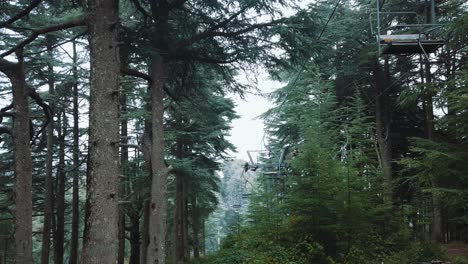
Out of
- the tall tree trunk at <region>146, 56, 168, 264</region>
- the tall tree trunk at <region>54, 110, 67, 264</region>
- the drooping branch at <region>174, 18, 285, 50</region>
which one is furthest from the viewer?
the tall tree trunk at <region>54, 110, 67, 264</region>

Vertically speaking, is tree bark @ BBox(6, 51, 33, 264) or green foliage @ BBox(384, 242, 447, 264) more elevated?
tree bark @ BBox(6, 51, 33, 264)

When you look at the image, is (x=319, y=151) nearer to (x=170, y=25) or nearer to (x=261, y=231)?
(x=261, y=231)

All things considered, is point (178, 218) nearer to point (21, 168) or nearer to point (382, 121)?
point (382, 121)

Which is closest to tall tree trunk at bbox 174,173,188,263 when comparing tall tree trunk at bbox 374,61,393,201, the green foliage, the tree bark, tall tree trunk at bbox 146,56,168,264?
tall tree trunk at bbox 146,56,168,264

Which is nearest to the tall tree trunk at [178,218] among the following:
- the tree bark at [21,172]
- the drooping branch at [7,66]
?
the tree bark at [21,172]

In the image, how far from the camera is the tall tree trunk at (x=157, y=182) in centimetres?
996

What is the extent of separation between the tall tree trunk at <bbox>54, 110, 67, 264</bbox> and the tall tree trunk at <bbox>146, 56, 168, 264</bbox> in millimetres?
9961

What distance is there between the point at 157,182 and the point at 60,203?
11526mm

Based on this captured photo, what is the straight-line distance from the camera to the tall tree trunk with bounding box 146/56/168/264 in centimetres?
996

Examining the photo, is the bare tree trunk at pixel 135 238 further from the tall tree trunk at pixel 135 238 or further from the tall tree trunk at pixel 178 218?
the tall tree trunk at pixel 178 218

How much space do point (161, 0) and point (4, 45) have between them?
21.0 feet

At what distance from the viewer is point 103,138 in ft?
18.8

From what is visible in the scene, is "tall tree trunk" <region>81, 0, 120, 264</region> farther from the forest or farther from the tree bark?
the tree bark

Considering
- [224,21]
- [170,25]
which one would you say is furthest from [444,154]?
[170,25]
